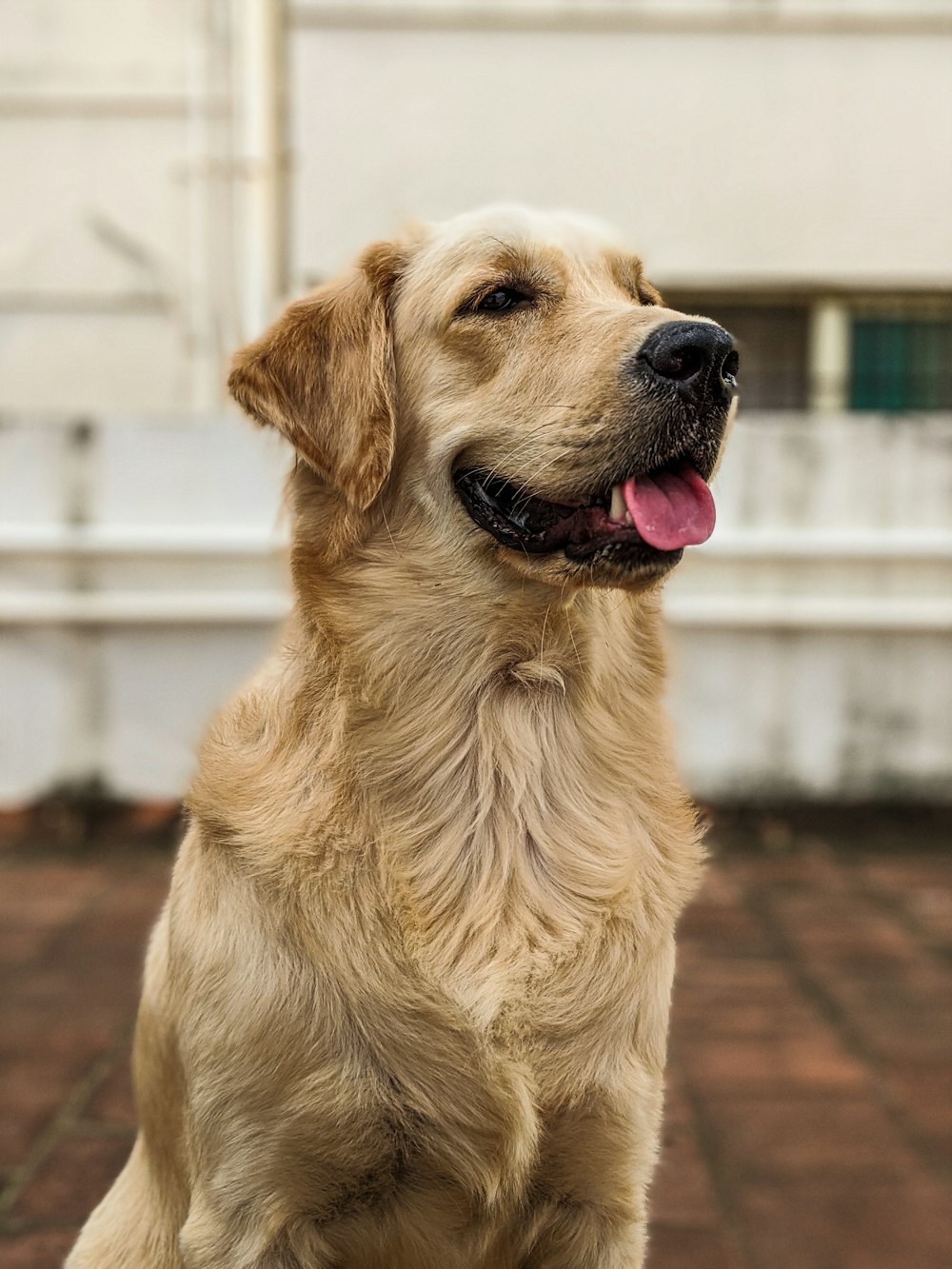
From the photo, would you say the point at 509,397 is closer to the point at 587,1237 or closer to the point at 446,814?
the point at 446,814

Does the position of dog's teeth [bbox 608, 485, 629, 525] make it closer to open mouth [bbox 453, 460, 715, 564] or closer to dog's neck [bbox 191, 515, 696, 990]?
open mouth [bbox 453, 460, 715, 564]

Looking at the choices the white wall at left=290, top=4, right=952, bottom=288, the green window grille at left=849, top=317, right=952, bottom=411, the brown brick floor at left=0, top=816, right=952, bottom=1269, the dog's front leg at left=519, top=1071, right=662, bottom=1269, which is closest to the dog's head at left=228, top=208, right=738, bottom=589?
the dog's front leg at left=519, top=1071, right=662, bottom=1269

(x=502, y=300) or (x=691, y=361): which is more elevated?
(x=502, y=300)

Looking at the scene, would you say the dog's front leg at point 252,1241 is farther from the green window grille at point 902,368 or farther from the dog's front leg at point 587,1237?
the green window grille at point 902,368

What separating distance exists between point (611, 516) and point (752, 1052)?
1.97m

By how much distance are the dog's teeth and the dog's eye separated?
0.39m

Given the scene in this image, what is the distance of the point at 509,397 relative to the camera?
5.92 ft

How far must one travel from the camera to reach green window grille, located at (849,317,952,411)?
6.82 meters

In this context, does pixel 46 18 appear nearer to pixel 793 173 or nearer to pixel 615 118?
pixel 615 118

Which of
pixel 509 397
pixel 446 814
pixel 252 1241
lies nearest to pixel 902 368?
pixel 509 397

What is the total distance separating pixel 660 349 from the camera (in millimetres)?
1643

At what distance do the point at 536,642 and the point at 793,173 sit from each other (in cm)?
547

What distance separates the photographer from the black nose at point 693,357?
161 centimetres

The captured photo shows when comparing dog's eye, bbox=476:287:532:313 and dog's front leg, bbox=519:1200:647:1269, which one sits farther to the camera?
dog's eye, bbox=476:287:532:313
